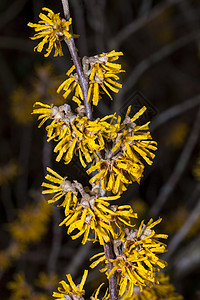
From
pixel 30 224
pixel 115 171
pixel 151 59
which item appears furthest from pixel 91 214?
pixel 151 59

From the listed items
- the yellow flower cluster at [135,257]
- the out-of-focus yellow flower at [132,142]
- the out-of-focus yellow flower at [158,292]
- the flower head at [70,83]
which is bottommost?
the out-of-focus yellow flower at [158,292]

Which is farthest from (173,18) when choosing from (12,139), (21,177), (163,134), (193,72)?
(21,177)

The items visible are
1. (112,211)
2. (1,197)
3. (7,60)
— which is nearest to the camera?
(112,211)

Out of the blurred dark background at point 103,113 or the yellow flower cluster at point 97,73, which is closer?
the yellow flower cluster at point 97,73

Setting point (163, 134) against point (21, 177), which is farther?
point (163, 134)

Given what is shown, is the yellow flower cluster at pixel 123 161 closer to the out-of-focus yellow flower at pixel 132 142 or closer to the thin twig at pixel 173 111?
the out-of-focus yellow flower at pixel 132 142

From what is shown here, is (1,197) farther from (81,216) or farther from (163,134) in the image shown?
(81,216)

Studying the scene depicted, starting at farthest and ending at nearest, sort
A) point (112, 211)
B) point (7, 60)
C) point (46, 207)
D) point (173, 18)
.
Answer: point (173, 18), point (7, 60), point (46, 207), point (112, 211)

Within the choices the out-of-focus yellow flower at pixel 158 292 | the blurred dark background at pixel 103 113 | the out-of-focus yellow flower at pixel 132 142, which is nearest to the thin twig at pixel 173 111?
the blurred dark background at pixel 103 113
